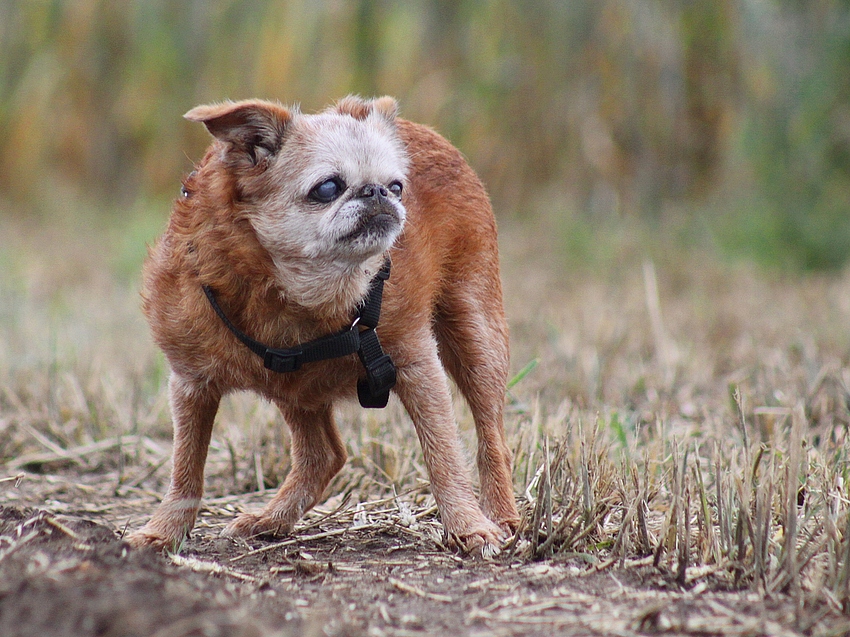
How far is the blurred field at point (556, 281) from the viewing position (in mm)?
3047

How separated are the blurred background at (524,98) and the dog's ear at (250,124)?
6.87 metres

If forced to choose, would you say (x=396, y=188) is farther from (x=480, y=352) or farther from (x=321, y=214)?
(x=480, y=352)

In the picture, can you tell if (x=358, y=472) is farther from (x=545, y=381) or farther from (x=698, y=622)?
(x=698, y=622)

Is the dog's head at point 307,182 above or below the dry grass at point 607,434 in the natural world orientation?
above

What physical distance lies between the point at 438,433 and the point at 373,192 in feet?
2.98

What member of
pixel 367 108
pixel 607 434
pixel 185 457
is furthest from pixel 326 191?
pixel 607 434

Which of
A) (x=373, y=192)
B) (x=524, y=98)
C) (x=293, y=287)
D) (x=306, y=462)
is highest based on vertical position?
(x=524, y=98)

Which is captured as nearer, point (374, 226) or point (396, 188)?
point (374, 226)

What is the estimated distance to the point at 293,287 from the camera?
349cm

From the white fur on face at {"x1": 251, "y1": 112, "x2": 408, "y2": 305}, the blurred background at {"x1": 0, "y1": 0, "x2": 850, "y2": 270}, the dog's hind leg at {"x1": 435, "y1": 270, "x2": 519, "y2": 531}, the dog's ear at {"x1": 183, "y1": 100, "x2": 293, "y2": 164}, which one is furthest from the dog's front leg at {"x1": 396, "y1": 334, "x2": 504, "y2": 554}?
the blurred background at {"x1": 0, "y1": 0, "x2": 850, "y2": 270}

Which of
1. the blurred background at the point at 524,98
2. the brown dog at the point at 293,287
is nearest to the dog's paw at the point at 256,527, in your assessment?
the brown dog at the point at 293,287

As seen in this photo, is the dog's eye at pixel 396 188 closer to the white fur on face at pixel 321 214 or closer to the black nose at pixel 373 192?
the white fur on face at pixel 321 214

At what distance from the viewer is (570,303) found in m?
8.18

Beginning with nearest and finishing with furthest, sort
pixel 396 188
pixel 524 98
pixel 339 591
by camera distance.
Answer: pixel 339 591
pixel 396 188
pixel 524 98
